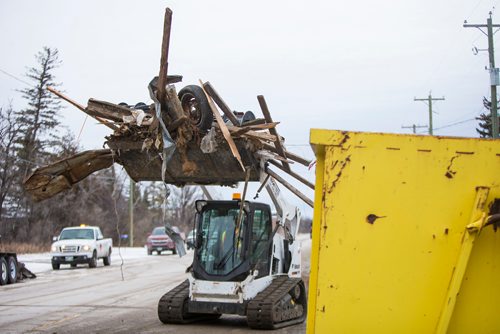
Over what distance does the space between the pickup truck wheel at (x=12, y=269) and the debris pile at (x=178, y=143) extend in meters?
14.8

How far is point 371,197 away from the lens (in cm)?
436

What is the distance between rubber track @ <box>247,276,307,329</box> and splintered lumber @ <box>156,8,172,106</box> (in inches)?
148

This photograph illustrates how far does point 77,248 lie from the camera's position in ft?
108

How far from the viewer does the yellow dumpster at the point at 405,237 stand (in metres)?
4.21

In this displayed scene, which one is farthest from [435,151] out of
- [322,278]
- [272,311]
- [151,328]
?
[151,328]

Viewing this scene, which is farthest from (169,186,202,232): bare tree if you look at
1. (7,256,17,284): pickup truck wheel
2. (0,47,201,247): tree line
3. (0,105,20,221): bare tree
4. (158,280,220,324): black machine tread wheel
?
(158,280,220,324): black machine tread wheel

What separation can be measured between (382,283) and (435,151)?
86 centimetres

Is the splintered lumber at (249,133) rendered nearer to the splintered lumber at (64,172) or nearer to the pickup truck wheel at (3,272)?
the splintered lumber at (64,172)

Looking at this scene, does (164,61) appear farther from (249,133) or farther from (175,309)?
(175,309)

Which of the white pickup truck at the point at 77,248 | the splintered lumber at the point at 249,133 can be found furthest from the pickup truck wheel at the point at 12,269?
the splintered lumber at the point at 249,133

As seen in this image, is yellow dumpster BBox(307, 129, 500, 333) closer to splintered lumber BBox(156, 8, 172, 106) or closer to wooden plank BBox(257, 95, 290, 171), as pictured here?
splintered lumber BBox(156, 8, 172, 106)

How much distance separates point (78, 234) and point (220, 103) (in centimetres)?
2538

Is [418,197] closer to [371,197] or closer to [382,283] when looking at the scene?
[371,197]

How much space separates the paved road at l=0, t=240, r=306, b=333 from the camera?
1238cm
